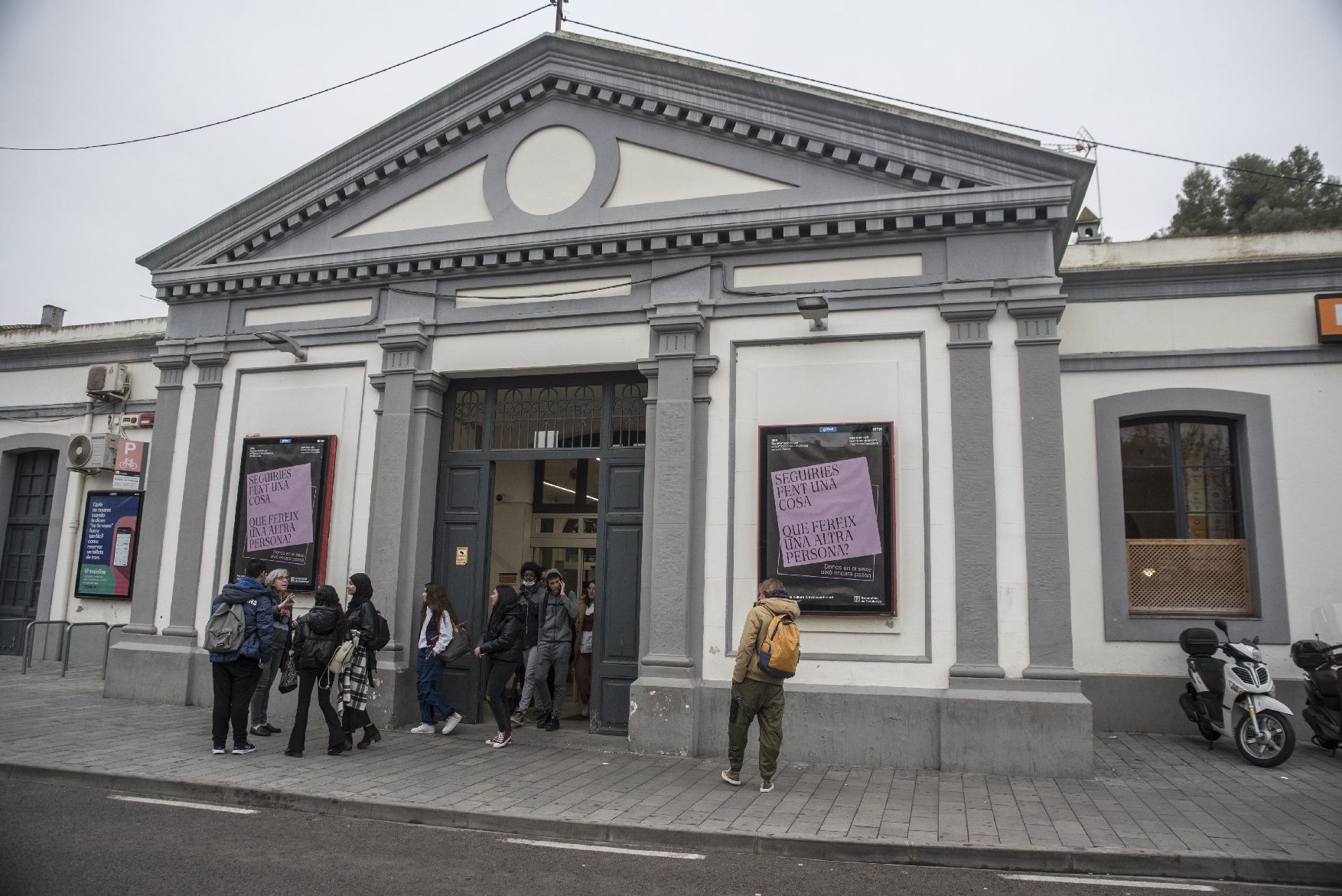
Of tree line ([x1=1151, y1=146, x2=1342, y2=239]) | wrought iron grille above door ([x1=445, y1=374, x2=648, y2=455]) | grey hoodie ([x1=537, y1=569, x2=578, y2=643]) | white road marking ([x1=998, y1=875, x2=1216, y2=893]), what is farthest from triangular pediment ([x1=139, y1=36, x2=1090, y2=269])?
tree line ([x1=1151, y1=146, x2=1342, y2=239])

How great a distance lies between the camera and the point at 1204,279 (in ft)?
34.9

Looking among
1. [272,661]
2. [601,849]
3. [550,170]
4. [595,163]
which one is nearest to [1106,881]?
[601,849]

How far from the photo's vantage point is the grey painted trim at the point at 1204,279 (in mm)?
10422

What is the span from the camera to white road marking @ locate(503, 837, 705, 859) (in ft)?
19.7

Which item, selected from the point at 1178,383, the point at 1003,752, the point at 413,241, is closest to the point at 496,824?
the point at 1003,752

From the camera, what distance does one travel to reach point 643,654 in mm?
9383

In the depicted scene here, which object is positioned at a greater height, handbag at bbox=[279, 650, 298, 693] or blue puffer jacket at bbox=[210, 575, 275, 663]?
blue puffer jacket at bbox=[210, 575, 275, 663]

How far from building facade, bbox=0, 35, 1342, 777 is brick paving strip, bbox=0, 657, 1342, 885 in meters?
0.74

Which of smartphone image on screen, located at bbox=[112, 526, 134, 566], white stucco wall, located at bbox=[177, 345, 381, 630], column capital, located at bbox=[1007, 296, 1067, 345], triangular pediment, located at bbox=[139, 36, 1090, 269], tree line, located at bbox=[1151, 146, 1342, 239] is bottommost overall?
smartphone image on screen, located at bbox=[112, 526, 134, 566]

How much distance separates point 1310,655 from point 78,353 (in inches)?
737

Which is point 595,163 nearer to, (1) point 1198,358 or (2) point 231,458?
(2) point 231,458

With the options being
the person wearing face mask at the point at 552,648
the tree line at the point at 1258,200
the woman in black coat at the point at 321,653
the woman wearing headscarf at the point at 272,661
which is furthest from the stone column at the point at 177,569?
the tree line at the point at 1258,200

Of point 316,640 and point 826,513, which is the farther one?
point 826,513

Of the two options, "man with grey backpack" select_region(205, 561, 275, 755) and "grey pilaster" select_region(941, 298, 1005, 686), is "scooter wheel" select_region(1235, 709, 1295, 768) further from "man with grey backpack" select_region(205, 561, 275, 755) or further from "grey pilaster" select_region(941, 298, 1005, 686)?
"man with grey backpack" select_region(205, 561, 275, 755)
